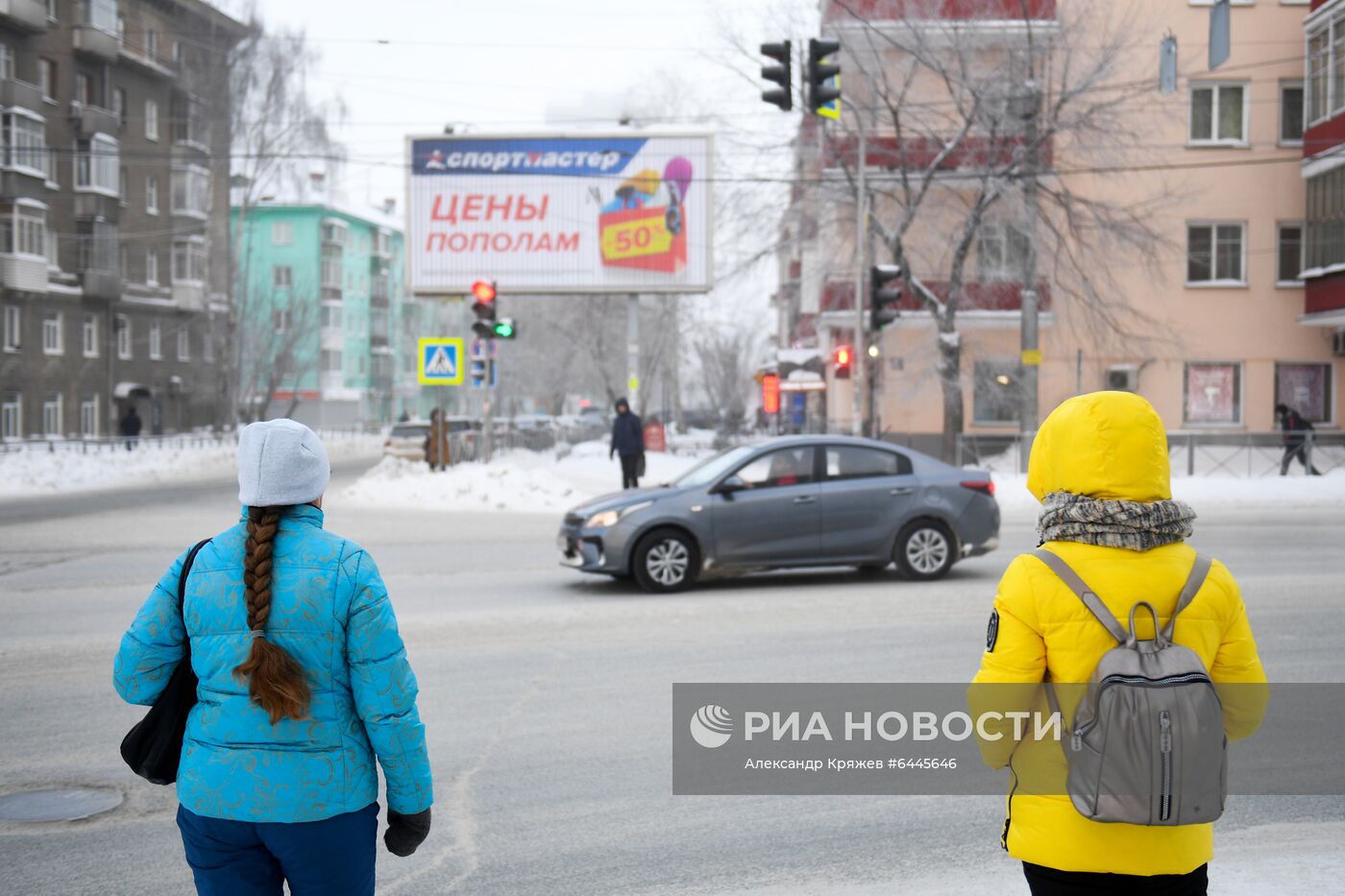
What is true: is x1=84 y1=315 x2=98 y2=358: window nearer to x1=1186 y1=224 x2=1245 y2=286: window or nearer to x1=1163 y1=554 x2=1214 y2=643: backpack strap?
x1=1186 y1=224 x2=1245 y2=286: window

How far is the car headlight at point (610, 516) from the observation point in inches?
470

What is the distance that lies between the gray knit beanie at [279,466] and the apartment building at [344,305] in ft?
200

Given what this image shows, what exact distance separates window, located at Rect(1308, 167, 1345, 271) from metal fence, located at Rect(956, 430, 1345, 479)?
6.09 meters

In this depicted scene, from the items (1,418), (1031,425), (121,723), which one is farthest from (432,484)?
(1,418)

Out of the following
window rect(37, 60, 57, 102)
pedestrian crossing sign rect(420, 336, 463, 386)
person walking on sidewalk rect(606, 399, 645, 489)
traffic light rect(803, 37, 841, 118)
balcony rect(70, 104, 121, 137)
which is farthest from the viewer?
balcony rect(70, 104, 121, 137)

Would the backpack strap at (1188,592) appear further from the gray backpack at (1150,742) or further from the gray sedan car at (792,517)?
the gray sedan car at (792,517)

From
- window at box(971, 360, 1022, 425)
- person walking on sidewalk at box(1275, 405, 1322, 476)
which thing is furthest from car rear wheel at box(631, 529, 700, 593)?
window at box(971, 360, 1022, 425)

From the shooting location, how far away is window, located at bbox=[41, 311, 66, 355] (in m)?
46.9

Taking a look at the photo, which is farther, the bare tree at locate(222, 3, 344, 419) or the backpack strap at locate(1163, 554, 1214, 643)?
the bare tree at locate(222, 3, 344, 419)

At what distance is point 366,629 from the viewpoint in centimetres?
294

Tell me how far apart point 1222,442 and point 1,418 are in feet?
123

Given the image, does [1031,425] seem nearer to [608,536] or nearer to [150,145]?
[608,536]

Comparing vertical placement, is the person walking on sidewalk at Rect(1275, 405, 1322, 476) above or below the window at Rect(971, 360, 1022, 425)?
below

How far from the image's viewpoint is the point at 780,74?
616 inches
